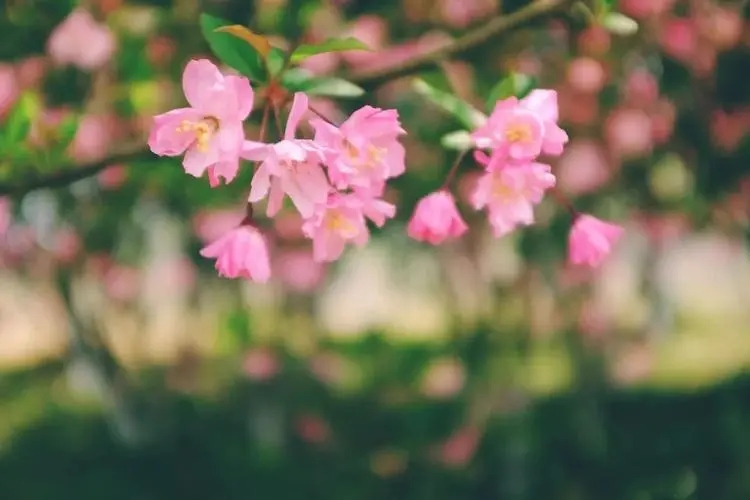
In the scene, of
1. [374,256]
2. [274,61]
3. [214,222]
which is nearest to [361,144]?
[274,61]

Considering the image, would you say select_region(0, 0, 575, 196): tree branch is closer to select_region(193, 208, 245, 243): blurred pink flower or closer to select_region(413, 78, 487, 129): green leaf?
select_region(413, 78, 487, 129): green leaf

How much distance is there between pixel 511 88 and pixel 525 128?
11 cm

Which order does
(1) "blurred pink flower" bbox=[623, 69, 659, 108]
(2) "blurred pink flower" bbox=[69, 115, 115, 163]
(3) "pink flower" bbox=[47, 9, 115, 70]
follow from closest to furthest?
(3) "pink flower" bbox=[47, 9, 115, 70], (2) "blurred pink flower" bbox=[69, 115, 115, 163], (1) "blurred pink flower" bbox=[623, 69, 659, 108]

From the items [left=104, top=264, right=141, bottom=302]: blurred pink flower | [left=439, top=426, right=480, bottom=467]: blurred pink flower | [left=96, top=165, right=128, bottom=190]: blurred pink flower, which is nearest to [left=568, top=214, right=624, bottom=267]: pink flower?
[left=96, top=165, right=128, bottom=190]: blurred pink flower

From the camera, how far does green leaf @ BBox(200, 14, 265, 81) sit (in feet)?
3.70

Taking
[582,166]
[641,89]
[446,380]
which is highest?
[641,89]

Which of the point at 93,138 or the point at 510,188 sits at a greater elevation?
the point at 510,188

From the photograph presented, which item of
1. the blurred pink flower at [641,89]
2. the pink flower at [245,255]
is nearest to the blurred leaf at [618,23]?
the pink flower at [245,255]

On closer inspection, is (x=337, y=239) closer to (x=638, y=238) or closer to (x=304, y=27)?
(x=304, y=27)

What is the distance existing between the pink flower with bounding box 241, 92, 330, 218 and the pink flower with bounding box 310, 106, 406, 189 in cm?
2

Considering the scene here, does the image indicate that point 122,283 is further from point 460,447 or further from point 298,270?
point 460,447

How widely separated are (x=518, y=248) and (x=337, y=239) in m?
3.00

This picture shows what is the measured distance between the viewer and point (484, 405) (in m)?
4.35

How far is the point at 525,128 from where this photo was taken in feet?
3.78
